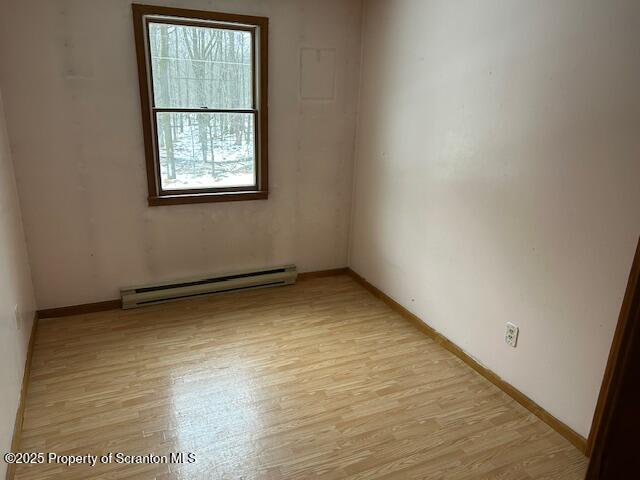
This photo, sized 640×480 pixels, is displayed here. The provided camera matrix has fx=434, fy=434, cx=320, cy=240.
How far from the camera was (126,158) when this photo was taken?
307cm

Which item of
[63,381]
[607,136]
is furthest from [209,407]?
[607,136]

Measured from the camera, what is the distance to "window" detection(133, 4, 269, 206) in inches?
117

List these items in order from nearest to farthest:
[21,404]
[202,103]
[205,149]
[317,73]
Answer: [21,404]
[202,103]
[205,149]
[317,73]

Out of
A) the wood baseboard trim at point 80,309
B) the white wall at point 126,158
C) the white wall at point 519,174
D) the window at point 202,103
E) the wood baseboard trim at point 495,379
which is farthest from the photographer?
the wood baseboard trim at point 80,309

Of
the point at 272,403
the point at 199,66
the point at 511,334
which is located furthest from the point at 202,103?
the point at 511,334

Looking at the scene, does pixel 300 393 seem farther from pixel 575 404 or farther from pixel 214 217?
pixel 214 217

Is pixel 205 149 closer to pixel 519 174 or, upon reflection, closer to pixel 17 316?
pixel 17 316

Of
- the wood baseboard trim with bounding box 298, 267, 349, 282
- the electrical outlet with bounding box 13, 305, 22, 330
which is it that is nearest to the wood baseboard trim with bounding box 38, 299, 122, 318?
the electrical outlet with bounding box 13, 305, 22, 330

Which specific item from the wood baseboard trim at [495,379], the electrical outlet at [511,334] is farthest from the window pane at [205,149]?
the electrical outlet at [511,334]

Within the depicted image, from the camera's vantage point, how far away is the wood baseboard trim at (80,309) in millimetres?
3123

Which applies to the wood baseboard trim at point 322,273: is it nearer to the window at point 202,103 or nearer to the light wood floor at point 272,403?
the light wood floor at point 272,403

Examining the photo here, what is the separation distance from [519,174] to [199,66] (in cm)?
227

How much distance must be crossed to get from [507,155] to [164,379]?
7.27ft

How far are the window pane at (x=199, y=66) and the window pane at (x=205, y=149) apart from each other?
0.34ft
